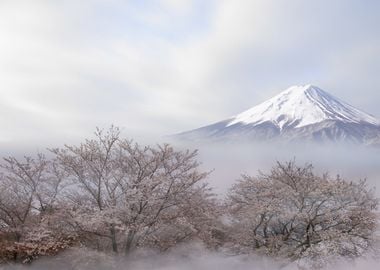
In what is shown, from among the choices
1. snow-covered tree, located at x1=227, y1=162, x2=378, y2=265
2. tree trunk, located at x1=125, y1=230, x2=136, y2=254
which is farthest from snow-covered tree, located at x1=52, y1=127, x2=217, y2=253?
snow-covered tree, located at x1=227, y1=162, x2=378, y2=265

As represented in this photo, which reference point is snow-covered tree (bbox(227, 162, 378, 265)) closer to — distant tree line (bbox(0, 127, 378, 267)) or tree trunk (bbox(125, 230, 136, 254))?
distant tree line (bbox(0, 127, 378, 267))

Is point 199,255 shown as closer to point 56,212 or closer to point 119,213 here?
point 119,213

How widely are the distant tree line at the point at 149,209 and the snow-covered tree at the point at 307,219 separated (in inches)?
1.7

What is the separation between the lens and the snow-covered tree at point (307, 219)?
17.2 meters

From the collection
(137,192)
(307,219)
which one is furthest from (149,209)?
(307,219)

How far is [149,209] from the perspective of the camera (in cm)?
1614

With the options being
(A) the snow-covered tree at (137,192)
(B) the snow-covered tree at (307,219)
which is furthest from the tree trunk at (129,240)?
(B) the snow-covered tree at (307,219)

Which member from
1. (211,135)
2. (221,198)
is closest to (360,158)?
(211,135)

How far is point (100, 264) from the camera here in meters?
14.9

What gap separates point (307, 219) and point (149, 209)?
6.67 metres

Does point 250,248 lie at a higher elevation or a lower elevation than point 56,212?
lower

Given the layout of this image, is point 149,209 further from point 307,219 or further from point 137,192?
point 307,219

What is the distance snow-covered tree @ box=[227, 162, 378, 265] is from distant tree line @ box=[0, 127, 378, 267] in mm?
44

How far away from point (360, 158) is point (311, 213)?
174548 mm
